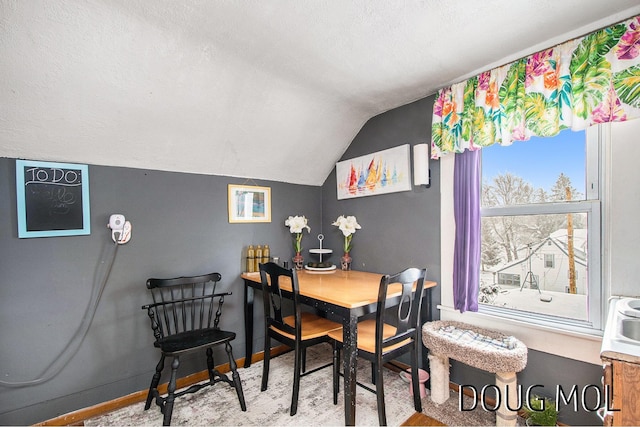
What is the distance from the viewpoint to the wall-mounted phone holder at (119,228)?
2080mm

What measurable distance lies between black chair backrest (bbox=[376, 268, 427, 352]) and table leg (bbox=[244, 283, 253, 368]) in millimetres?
1260

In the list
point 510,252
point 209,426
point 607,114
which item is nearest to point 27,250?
point 209,426

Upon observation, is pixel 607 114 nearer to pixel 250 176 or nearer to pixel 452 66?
pixel 452 66

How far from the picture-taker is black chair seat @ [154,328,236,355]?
187 centimetres

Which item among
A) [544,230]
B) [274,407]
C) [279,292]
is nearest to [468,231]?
[544,230]

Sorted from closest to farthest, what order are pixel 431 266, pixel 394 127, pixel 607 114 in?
pixel 607 114
pixel 431 266
pixel 394 127

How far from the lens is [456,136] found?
2109 millimetres

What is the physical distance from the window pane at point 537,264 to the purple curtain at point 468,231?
203 mm

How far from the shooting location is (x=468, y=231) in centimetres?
208

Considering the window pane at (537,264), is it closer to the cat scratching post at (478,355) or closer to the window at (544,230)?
the window at (544,230)

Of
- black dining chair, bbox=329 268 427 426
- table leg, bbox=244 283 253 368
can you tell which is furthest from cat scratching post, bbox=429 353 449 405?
table leg, bbox=244 283 253 368

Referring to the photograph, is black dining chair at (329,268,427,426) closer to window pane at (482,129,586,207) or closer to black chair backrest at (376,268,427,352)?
black chair backrest at (376,268,427,352)

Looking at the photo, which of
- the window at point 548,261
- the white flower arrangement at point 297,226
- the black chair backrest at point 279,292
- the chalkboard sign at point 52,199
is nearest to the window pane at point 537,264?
the window at point 548,261

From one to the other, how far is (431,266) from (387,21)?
171 centimetres
